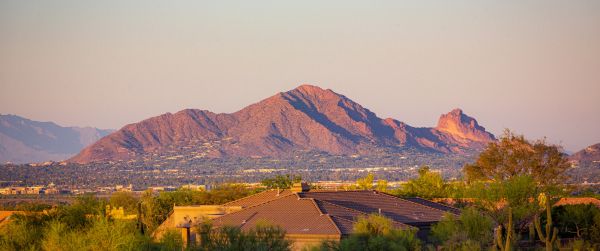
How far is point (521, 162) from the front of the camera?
8062 cm

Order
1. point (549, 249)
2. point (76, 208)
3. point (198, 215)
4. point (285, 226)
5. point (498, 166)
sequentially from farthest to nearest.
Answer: point (498, 166)
point (198, 215)
point (76, 208)
point (285, 226)
point (549, 249)

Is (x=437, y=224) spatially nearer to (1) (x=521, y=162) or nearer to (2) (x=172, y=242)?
(2) (x=172, y=242)

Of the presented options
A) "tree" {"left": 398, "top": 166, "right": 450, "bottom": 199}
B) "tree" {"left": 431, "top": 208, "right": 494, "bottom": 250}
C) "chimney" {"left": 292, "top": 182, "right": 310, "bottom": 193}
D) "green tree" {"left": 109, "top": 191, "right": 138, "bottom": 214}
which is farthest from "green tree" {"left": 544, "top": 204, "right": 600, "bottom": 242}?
"green tree" {"left": 109, "top": 191, "right": 138, "bottom": 214}

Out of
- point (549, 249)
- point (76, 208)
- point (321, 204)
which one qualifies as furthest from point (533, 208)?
point (76, 208)

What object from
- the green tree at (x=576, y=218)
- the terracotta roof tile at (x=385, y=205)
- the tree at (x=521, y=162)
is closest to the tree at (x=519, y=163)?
the tree at (x=521, y=162)

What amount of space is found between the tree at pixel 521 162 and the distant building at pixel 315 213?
20.7m

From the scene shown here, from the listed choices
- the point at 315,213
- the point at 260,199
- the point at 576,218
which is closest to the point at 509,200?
the point at 576,218

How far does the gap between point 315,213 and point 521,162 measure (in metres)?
33.1

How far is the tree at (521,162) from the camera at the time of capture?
3127 inches

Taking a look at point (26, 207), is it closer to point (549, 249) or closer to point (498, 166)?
point (549, 249)

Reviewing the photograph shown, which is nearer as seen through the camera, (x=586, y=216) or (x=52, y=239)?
(x=52, y=239)

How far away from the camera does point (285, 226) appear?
1951 inches

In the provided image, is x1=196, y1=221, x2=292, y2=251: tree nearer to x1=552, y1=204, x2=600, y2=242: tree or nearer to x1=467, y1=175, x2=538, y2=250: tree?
x1=467, y1=175, x2=538, y2=250: tree

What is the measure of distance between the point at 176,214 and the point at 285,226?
14.3 metres
